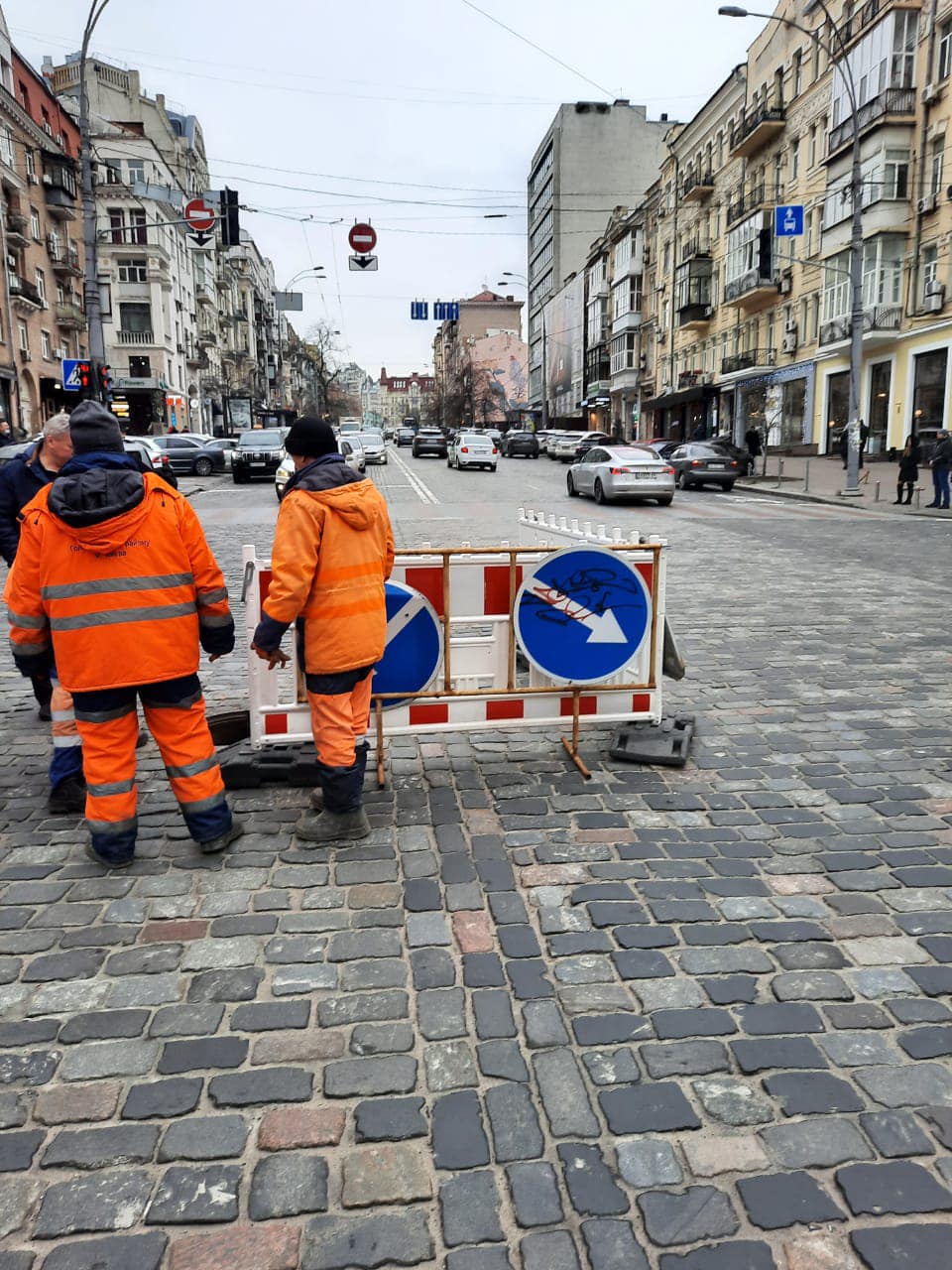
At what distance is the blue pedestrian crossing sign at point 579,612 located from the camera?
205 inches

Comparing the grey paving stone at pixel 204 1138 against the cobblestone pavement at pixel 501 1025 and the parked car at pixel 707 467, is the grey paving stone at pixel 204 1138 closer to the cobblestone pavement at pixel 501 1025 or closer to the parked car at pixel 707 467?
the cobblestone pavement at pixel 501 1025

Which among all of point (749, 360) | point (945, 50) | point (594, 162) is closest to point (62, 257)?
point (749, 360)

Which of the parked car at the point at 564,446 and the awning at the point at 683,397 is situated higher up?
the awning at the point at 683,397

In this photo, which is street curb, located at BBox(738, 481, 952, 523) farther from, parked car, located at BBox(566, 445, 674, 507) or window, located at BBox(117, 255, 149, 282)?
window, located at BBox(117, 255, 149, 282)

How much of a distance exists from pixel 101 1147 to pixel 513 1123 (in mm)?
1033

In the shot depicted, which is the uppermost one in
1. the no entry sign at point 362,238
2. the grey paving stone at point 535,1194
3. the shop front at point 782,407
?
the no entry sign at point 362,238

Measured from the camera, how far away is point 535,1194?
7.41 ft

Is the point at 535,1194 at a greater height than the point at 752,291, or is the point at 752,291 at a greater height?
the point at 752,291

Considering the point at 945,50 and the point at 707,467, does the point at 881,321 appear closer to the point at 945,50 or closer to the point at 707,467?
the point at 945,50

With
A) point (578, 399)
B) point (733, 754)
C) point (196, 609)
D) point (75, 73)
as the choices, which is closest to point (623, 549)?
point (733, 754)

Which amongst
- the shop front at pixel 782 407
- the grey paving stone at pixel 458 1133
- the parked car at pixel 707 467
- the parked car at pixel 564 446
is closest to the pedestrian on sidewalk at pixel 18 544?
the grey paving stone at pixel 458 1133

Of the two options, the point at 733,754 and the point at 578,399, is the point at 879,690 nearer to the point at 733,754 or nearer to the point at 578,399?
the point at 733,754

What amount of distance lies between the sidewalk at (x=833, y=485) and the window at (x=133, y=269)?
40675 millimetres

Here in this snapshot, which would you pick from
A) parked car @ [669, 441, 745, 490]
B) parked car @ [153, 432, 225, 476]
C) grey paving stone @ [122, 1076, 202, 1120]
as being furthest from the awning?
grey paving stone @ [122, 1076, 202, 1120]
